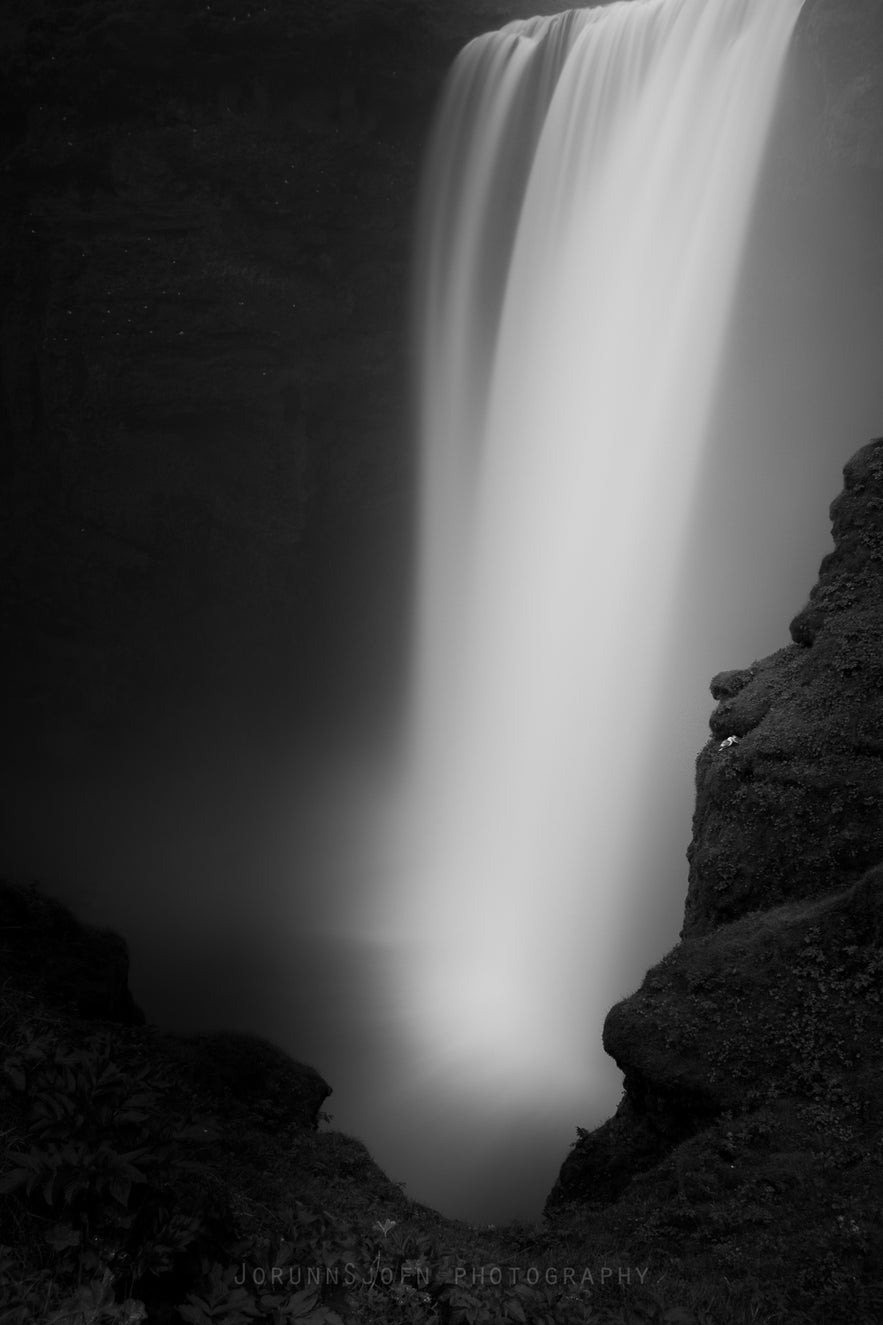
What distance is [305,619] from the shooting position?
67.4 feet

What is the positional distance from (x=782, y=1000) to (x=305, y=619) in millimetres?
15570

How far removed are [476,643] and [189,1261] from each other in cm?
1357

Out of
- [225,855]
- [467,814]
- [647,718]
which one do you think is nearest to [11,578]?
[225,855]

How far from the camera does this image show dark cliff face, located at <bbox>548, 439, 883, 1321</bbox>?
5105 mm

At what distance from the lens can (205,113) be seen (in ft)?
58.4

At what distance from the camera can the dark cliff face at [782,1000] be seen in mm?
5105

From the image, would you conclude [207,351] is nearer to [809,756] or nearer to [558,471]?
[558,471]

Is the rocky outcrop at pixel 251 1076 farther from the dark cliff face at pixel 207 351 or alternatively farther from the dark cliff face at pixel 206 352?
the dark cliff face at pixel 206 352

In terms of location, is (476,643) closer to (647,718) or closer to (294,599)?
(647,718)

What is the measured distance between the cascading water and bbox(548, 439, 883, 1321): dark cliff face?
13.5 ft

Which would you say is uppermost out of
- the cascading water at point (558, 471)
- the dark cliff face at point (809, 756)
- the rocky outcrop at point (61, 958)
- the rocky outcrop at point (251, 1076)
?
the cascading water at point (558, 471)

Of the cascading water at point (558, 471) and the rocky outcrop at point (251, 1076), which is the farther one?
the cascading water at point (558, 471)

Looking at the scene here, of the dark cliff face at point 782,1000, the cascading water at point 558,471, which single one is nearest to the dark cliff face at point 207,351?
the cascading water at point 558,471

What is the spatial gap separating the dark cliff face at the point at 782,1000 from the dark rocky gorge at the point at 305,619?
0.08 feet
